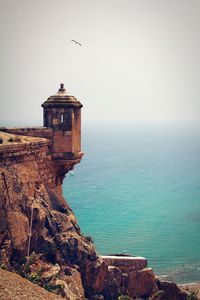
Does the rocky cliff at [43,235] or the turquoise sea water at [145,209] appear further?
the turquoise sea water at [145,209]

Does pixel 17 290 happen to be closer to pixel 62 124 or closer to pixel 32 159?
pixel 32 159

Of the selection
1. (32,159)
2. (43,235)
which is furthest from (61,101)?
(43,235)

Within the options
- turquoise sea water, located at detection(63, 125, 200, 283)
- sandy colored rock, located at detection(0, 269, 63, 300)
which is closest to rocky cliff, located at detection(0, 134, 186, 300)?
sandy colored rock, located at detection(0, 269, 63, 300)

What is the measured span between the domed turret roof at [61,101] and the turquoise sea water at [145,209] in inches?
947

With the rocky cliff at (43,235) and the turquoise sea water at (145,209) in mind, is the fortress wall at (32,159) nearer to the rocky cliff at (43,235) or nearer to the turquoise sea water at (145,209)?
the rocky cliff at (43,235)

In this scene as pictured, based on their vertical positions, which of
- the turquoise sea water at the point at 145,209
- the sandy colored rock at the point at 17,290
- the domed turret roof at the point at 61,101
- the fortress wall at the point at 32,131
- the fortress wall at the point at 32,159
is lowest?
the turquoise sea water at the point at 145,209

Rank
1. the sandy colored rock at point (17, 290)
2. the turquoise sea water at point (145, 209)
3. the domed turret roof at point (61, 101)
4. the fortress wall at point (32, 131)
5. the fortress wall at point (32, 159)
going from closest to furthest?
1. the sandy colored rock at point (17, 290)
2. the fortress wall at point (32, 159)
3. the fortress wall at point (32, 131)
4. the domed turret roof at point (61, 101)
5. the turquoise sea water at point (145, 209)

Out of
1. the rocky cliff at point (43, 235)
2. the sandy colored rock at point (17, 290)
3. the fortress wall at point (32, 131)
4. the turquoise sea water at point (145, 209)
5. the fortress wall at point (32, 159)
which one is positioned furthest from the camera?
the turquoise sea water at point (145, 209)

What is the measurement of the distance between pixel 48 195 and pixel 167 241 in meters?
33.0

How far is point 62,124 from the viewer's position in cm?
2039

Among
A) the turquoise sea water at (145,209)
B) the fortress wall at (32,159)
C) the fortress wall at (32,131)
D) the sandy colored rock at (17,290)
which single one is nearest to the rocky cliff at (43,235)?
the fortress wall at (32,159)

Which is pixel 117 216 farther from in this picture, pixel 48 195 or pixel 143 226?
pixel 48 195

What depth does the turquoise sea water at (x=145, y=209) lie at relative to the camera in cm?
4553

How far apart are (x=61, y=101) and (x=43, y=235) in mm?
5943
